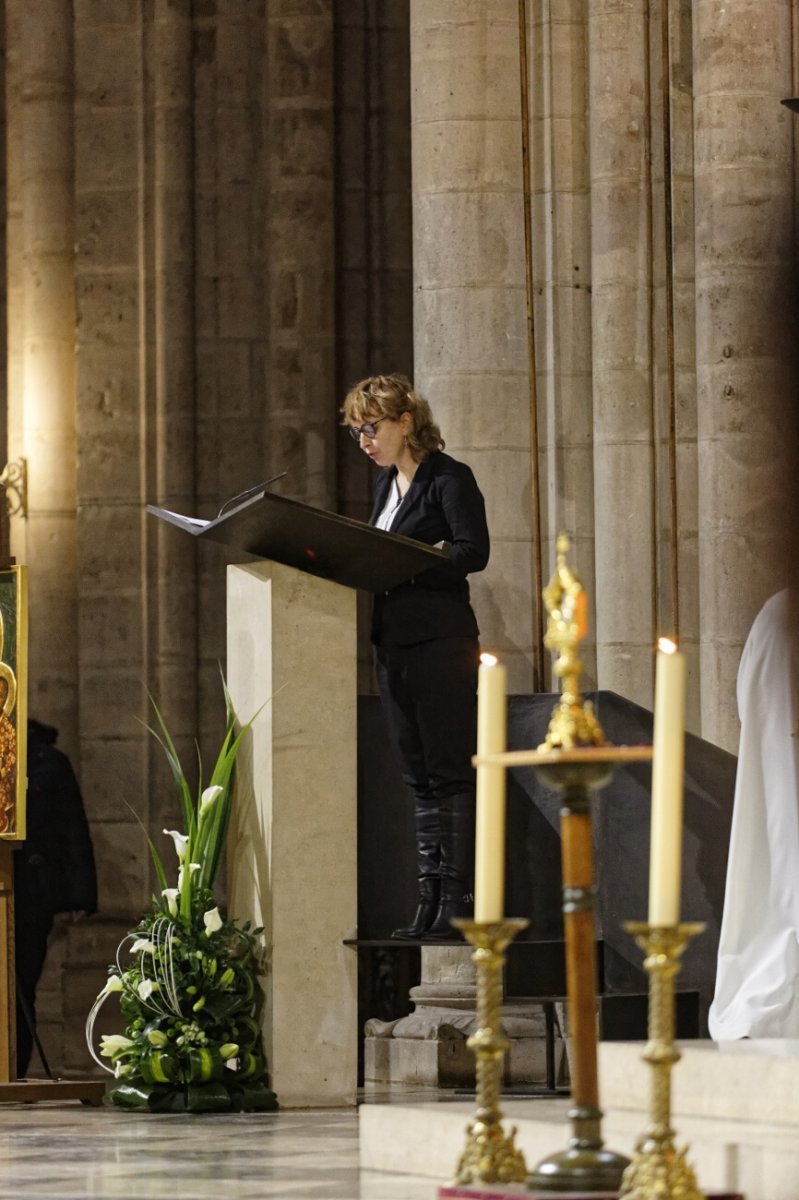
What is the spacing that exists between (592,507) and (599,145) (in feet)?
4.39

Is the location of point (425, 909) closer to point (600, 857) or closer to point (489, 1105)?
point (600, 857)

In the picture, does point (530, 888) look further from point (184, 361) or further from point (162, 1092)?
point (184, 361)

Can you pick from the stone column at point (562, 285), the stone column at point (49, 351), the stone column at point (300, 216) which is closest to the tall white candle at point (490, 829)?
the stone column at point (562, 285)

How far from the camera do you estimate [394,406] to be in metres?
7.64

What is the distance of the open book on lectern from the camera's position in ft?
23.6

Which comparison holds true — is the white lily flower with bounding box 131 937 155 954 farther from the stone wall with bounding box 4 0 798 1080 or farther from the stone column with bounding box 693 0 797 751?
the stone wall with bounding box 4 0 798 1080

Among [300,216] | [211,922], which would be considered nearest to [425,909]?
[211,922]

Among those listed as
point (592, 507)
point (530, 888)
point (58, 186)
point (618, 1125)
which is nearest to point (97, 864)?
point (58, 186)

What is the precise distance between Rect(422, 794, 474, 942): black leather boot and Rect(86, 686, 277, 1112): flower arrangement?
1.85 ft

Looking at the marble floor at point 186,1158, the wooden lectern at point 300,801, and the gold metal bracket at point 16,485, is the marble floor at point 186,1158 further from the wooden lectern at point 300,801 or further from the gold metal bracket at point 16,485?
the gold metal bracket at point 16,485

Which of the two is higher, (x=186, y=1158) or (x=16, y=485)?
(x=16, y=485)

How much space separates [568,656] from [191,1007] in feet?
12.9

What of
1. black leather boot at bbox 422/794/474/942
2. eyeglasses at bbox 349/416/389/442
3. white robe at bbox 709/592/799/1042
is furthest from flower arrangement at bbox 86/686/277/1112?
white robe at bbox 709/592/799/1042

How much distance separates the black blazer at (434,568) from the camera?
760cm
